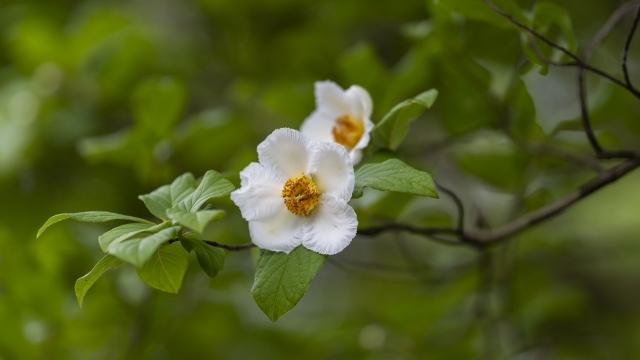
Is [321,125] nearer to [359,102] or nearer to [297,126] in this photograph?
[359,102]

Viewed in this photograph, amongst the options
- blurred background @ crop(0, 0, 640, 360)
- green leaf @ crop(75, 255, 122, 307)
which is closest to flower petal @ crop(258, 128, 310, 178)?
green leaf @ crop(75, 255, 122, 307)

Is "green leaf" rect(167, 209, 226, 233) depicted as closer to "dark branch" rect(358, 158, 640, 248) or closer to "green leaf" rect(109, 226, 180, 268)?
"green leaf" rect(109, 226, 180, 268)

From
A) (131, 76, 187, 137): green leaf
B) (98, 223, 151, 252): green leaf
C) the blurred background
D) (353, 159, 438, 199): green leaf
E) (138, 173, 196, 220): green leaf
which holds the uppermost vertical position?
(353, 159, 438, 199): green leaf

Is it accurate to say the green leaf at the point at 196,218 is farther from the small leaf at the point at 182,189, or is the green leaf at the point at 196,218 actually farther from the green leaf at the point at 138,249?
the small leaf at the point at 182,189

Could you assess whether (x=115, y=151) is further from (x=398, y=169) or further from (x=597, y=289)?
(x=597, y=289)

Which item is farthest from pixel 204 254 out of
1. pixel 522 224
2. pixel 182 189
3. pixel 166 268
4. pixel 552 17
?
pixel 552 17

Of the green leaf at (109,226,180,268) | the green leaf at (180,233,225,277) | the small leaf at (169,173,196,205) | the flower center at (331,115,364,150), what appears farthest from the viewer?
the flower center at (331,115,364,150)
